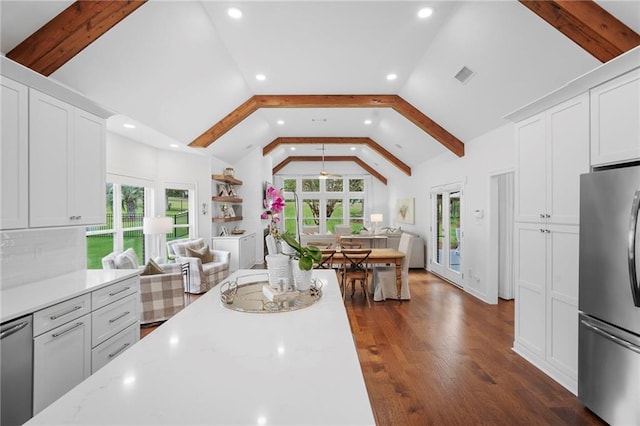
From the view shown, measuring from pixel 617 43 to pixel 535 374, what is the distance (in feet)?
8.64

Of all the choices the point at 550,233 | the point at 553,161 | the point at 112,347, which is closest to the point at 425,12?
the point at 553,161

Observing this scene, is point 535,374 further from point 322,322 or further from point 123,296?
point 123,296

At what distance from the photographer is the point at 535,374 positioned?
260 cm

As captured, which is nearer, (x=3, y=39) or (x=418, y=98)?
(x=3, y=39)

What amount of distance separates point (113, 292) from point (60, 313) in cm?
48

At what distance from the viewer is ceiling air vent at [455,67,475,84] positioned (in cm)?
354

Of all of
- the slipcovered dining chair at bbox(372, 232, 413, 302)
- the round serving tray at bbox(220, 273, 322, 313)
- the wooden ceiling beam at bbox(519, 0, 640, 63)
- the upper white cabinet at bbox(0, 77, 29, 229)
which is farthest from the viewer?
the slipcovered dining chair at bbox(372, 232, 413, 302)

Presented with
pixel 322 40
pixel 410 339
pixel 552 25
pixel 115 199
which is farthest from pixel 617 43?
pixel 115 199

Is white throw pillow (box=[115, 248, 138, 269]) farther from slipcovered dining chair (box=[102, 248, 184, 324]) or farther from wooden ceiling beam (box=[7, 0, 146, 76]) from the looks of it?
wooden ceiling beam (box=[7, 0, 146, 76])

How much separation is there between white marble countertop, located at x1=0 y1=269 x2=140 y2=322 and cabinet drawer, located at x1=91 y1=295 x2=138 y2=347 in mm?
202

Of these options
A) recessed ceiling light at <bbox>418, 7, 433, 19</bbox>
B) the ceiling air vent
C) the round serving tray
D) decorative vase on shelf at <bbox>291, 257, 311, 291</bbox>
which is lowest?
the round serving tray

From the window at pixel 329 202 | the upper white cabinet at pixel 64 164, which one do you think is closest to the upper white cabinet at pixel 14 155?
the upper white cabinet at pixel 64 164

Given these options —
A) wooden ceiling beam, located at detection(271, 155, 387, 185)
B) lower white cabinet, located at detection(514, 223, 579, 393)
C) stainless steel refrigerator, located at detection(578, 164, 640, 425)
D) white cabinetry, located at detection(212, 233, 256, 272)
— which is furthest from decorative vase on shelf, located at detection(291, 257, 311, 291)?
wooden ceiling beam, located at detection(271, 155, 387, 185)

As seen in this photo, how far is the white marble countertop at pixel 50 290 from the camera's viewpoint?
5.60 feet
